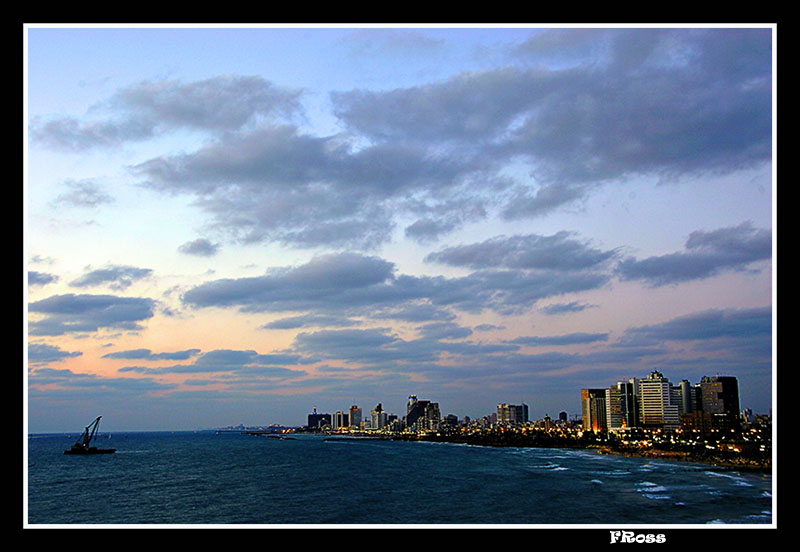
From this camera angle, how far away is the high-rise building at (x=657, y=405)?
127 m

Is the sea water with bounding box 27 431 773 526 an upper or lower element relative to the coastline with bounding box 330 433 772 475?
upper

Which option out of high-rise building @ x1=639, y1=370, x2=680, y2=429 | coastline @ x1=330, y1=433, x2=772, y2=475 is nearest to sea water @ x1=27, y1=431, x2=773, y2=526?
coastline @ x1=330, y1=433, x2=772, y2=475

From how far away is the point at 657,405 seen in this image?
132 m

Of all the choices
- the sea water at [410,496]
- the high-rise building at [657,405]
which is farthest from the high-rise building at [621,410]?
the sea water at [410,496]

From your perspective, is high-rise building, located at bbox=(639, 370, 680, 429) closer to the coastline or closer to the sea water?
the coastline

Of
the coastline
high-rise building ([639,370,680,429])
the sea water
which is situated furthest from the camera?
high-rise building ([639,370,680,429])

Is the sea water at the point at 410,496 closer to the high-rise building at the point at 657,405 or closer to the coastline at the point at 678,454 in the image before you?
the coastline at the point at 678,454

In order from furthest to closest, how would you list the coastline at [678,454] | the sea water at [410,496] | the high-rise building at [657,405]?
the high-rise building at [657,405] < the coastline at [678,454] < the sea water at [410,496]

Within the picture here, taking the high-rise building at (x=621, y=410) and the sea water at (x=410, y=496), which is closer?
the sea water at (x=410, y=496)

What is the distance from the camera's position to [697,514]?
84.9 ft

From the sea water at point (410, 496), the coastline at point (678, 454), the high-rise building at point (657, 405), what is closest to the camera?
the sea water at point (410, 496)

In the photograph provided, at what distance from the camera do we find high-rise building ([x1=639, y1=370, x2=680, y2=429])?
127 m

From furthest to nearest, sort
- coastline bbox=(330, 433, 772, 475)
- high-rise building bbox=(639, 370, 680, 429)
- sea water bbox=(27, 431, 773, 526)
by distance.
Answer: high-rise building bbox=(639, 370, 680, 429)
coastline bbox=(330, 433, 772, 475)
sea water bbox=(27, 431, 773, 526)
